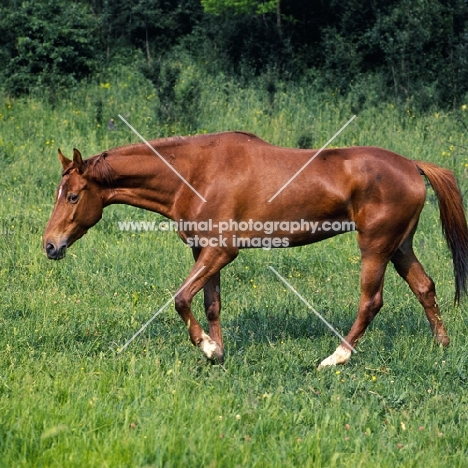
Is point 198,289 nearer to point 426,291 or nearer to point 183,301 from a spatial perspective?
point 183,301

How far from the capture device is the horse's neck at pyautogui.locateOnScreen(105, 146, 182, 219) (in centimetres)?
595

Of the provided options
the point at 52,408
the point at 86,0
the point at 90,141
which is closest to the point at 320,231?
the point at 52,408

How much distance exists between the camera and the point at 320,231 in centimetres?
617

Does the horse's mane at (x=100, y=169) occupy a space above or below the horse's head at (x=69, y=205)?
above

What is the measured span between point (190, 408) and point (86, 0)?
20.3 meters

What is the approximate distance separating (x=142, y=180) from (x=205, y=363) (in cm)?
144

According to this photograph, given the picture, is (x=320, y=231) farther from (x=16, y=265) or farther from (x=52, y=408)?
(x=16, y=265)

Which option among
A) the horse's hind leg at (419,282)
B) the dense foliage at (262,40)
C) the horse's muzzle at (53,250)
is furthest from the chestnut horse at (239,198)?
the dense foliage at (262,40)

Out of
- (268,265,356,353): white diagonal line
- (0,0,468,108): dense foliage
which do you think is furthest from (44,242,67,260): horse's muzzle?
(0,0,468,108): dense foliage

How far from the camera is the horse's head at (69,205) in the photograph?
583 cm

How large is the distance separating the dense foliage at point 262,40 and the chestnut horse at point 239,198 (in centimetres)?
1089

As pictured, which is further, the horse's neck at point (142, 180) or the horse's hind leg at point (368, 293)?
the horse's hind leg at point (368, 293)

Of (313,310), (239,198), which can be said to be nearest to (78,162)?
(239,198)

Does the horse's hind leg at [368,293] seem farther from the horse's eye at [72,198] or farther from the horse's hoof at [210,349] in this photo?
the horse's eye at [72,198]
